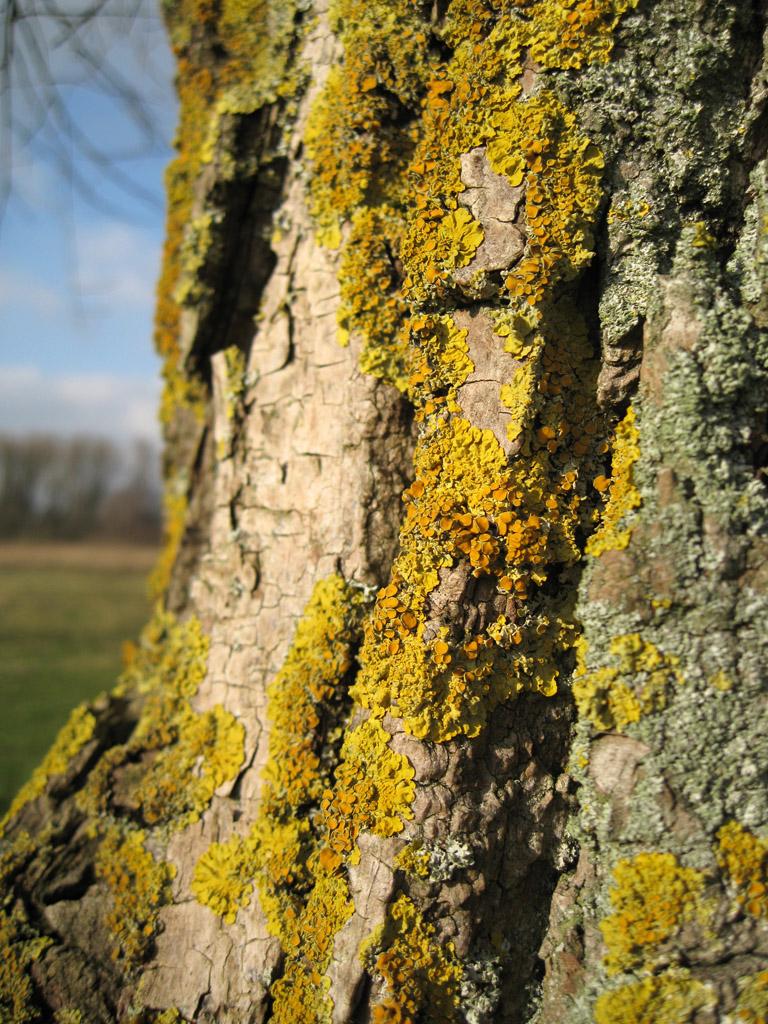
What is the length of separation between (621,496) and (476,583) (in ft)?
1.29

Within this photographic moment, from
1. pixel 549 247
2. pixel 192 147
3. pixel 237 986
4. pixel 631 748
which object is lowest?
pixel 237 986

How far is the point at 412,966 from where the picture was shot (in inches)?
55.8

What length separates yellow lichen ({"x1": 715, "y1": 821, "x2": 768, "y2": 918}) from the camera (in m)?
1.30

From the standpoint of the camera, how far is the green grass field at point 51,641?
6992 millimetres

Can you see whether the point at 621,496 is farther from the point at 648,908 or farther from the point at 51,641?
the point at 51,641

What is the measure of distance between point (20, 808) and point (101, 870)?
14.7 inches

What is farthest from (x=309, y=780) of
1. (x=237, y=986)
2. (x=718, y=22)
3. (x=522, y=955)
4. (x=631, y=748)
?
(x=718, y=22)

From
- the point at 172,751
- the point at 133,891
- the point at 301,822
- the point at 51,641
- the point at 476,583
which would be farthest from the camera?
the point at 51,641

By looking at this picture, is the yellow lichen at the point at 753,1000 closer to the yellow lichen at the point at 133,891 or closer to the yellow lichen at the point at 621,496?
the yellow lichen at the point at 621,496

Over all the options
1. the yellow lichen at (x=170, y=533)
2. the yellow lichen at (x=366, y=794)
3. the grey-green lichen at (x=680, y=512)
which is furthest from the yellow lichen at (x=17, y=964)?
the grey-green lichen at (x=680, y=512)

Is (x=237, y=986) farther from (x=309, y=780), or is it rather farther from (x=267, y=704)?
(x=267, y=704)

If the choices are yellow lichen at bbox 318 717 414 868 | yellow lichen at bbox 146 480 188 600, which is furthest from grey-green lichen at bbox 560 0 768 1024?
yellow lichen at bbox 146 480 188 600

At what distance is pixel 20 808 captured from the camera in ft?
6.57

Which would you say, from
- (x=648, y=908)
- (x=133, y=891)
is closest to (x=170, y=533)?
(x=133, y=891)
